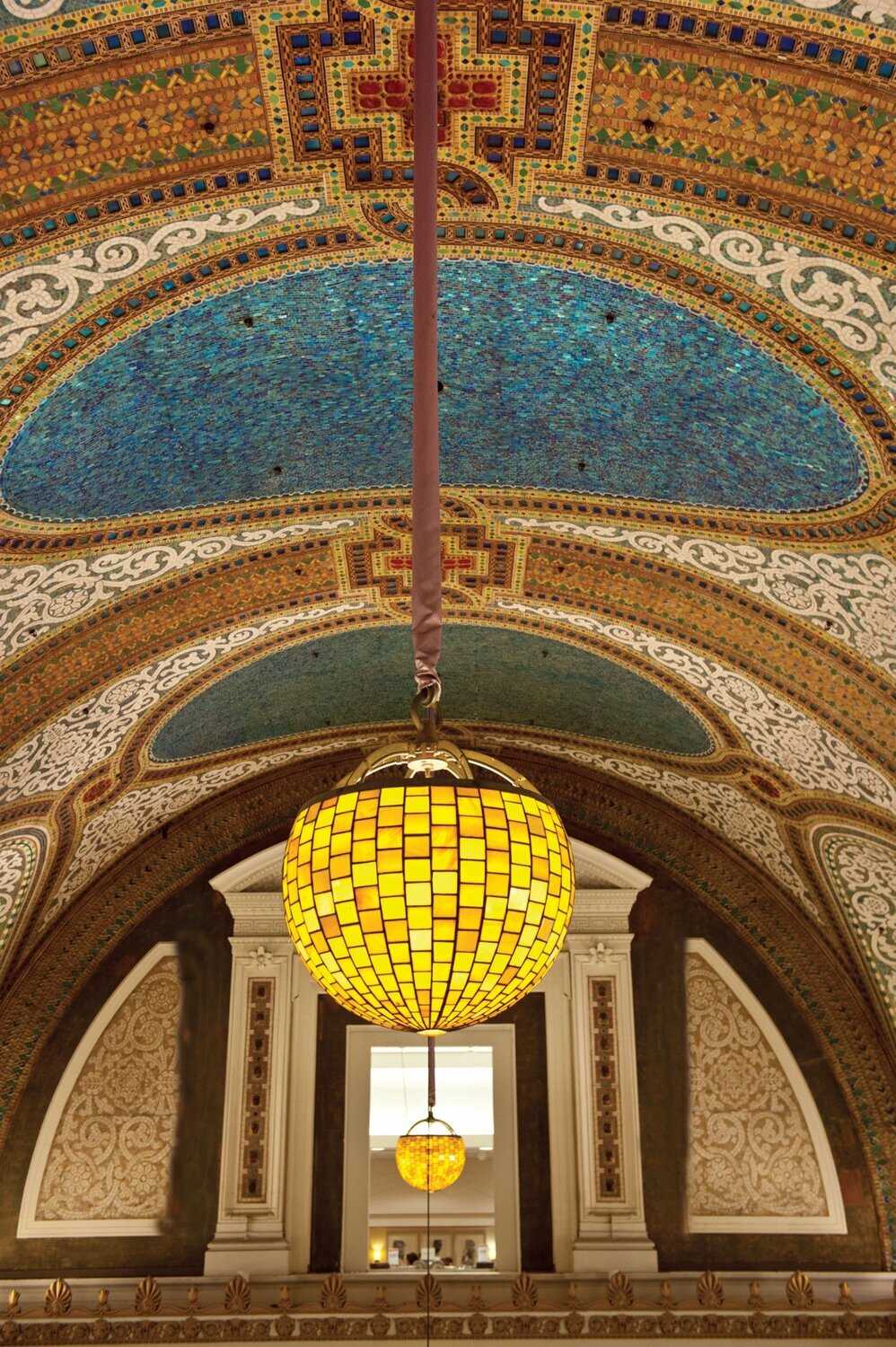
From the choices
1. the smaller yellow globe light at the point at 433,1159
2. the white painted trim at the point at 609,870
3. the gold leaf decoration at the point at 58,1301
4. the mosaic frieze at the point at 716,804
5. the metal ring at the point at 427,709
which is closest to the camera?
the metal ring at the point at 427,709

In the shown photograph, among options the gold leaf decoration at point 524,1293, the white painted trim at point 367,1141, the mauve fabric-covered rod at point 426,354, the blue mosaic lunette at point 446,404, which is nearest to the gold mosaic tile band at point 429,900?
the mauve fabric-covered rod at point 426,354

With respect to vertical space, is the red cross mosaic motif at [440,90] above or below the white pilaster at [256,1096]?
above

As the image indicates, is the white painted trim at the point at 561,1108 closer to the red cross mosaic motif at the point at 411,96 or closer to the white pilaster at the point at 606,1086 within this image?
the white pilaster at the point at 606,1086

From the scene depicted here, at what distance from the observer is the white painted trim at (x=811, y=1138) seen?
9.20 meters

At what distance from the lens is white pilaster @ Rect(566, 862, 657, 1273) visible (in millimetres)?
8992

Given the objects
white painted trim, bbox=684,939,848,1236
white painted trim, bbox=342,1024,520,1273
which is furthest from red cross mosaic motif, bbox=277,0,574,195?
white painted trim, bbox=684,939,848,1236

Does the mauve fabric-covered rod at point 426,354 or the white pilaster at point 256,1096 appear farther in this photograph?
the white pilaster at point 256,1096

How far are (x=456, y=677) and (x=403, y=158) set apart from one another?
→ 16.2ft

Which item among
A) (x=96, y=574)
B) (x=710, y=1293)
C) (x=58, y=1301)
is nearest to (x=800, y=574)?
(x=96, y=574)

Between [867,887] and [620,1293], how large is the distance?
2.92 meters

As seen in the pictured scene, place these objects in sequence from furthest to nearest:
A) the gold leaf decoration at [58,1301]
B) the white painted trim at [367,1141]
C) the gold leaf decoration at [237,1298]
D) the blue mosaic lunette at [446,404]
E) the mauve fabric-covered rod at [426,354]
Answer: the white painted trim at [367,1141], the gold leaf decoration at [237,1298], the gold leaf decoration at [58,1301], the blue mosaic lunette at [446,404], the mauve fabric-covered rod at [426,354]

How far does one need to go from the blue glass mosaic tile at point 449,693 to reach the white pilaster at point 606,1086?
144cm

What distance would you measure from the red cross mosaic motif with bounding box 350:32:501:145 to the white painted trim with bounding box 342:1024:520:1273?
6.34m

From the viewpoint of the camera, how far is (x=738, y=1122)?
9.48m
